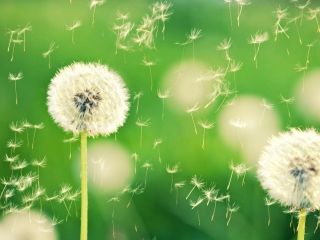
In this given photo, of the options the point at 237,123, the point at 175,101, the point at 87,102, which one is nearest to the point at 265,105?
the point at 237,123

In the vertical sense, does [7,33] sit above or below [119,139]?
above

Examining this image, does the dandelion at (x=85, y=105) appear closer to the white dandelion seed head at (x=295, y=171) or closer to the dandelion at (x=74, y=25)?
the dandelion at (x=74, y=25)

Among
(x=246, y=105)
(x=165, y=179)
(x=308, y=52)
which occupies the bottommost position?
(x=165, y=179)

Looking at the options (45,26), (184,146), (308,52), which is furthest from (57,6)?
(308,52)

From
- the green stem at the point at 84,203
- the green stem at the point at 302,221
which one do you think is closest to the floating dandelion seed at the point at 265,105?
the green stem at the point at 302,221

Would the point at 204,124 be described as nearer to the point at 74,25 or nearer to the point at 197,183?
the point at 197,183

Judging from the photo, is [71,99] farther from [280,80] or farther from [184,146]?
[280,80]
